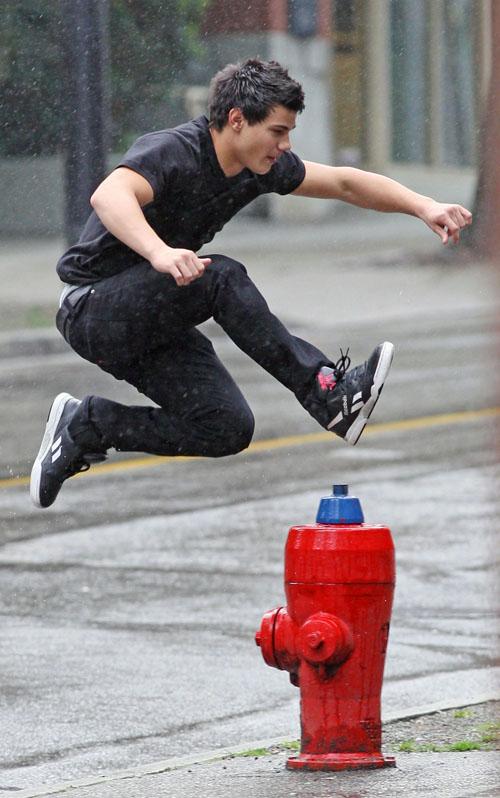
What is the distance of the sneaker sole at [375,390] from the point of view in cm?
567

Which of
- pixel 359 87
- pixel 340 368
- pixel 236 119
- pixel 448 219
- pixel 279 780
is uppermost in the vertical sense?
pixel 359 87

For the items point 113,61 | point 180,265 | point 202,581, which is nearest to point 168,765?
point 180,265

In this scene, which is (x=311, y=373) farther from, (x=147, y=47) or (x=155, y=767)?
(x=147, y=47)

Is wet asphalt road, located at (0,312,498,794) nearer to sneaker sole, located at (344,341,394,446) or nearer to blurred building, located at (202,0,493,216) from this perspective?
sneaker sole, located at (344,341,394,446)

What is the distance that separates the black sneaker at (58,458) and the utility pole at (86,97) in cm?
689

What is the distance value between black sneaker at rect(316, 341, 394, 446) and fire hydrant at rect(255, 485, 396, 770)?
8.7 inches

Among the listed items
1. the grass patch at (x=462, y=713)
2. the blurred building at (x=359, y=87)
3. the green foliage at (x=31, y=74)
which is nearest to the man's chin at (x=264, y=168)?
the grass patch at (x=462, y=713)

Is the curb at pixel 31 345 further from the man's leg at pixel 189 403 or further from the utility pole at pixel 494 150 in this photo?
the utility pole at pixel 494 150

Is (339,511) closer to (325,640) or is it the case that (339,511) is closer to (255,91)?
(325,640)

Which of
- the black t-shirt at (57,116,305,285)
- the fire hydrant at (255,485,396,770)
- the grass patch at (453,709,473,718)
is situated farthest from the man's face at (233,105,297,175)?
the grass patch at (453,709,473,718)

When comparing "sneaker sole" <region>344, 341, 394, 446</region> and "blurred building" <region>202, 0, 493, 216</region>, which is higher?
"blurred building" <region>202, 0, 493, 216</region>

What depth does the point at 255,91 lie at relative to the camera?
18.1ft

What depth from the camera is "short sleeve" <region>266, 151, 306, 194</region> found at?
586 cm

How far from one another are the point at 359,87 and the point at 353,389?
99.9 ft
